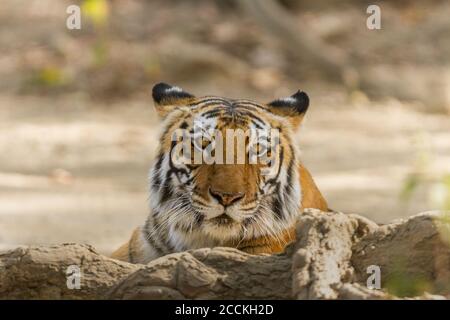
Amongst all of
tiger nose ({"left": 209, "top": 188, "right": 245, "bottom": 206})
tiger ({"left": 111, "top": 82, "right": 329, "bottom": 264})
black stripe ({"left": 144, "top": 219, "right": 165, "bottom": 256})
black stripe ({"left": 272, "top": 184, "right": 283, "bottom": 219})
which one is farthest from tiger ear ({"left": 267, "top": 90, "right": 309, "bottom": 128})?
black stripe ({"left": 144, "top": 219, "right": 165, "bottom": 256})

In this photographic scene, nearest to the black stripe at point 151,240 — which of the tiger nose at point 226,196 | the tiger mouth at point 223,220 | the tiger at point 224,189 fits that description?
the tiger at point 224,189

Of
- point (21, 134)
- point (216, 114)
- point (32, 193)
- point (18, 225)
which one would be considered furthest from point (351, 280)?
point (21, 134)

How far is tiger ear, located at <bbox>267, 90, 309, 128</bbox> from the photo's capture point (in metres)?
5.09

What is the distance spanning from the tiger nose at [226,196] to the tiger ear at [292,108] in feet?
2.34

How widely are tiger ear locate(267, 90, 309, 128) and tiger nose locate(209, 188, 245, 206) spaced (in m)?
0.71

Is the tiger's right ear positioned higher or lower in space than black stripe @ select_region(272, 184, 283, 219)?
higher

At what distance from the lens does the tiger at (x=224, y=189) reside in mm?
4551

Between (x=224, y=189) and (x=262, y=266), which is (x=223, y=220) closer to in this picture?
(x=224, y=189)

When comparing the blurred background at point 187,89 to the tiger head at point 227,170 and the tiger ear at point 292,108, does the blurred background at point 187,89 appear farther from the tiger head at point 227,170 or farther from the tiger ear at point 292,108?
the tiger ear at point 292,108

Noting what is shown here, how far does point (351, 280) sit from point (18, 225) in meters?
4.30

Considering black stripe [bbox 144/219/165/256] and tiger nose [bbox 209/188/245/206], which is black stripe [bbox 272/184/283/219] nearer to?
tiger nose [bbox 209/188/245/206]

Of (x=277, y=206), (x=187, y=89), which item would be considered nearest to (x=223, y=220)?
(x=277, y=206)

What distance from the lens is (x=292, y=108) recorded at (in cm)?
512

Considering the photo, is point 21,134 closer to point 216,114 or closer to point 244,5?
point 244,5
